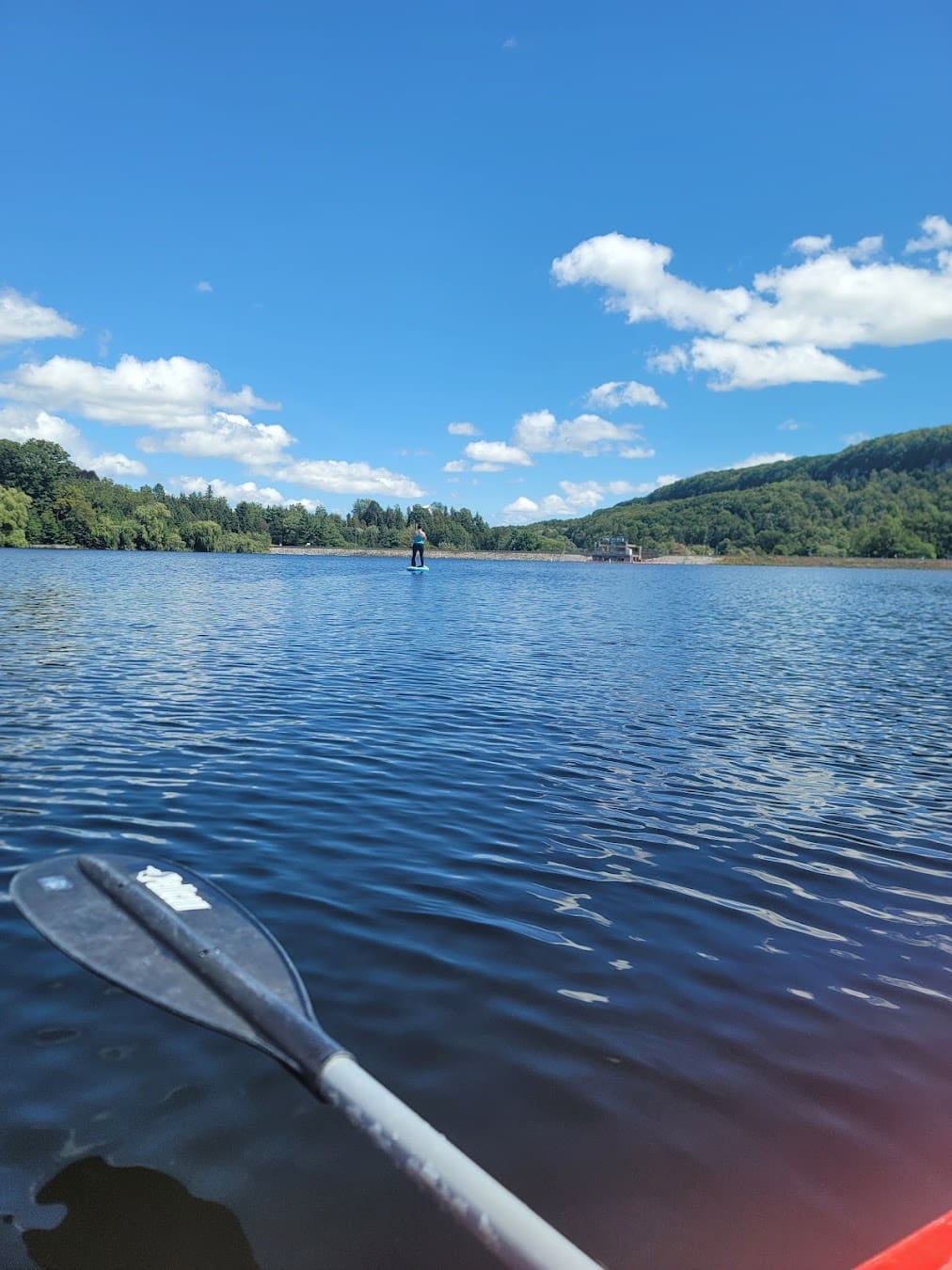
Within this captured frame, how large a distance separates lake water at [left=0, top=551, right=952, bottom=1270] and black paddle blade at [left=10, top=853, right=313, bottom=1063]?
968 mm

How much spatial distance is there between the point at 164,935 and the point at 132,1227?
4.68 feet

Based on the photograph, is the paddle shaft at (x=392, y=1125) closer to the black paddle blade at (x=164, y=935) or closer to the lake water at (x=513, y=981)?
the black paddle blade at (x=164, y=935)

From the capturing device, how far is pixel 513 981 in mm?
6773

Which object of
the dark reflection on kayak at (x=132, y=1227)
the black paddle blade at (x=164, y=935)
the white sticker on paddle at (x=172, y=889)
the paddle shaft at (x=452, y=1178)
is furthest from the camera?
the white sticker on paddle at (x=172, y=889)

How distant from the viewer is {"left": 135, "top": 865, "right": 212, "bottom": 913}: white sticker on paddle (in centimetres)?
545

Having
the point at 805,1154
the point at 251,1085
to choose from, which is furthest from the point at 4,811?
the point at 805,1154

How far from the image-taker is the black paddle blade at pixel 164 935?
169 inches

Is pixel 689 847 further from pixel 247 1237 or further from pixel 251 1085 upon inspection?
pixel 247 1237

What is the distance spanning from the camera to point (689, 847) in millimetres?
10344

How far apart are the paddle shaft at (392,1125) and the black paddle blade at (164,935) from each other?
2 centimetres

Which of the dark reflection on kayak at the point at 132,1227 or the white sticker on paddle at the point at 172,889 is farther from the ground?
the white sticker on paddle at the point at 172,889

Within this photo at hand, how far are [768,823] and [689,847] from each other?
5.80ft

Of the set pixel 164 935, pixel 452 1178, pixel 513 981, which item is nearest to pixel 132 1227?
pixel 164 935

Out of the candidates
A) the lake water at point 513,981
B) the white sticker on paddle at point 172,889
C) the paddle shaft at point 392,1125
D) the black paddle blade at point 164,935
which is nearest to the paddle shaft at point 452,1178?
the paddle shaft at point 392,1125
